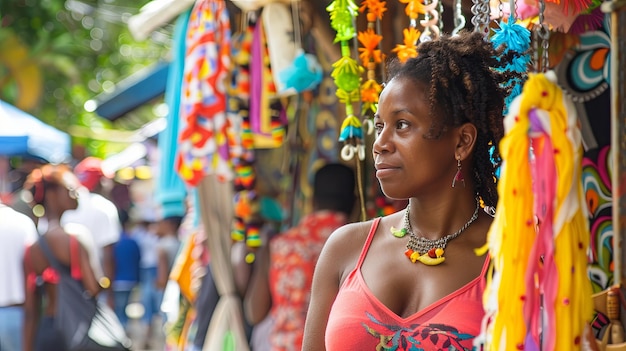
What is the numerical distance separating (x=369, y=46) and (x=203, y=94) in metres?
1.87

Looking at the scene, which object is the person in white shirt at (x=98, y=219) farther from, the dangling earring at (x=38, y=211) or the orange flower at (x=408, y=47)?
the orange flower at (x=408, y=47)

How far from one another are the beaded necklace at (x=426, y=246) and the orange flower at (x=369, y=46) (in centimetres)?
93

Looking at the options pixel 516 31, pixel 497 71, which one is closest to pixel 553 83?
pixel 497 71

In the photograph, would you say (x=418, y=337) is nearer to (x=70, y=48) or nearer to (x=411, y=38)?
(x=411, y=38)

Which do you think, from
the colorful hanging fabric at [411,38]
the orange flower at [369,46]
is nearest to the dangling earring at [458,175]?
the colorful hanging fabric at [411,38]

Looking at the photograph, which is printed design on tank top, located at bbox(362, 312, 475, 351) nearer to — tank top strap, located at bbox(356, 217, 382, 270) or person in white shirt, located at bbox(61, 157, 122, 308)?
tank top strap, located at bbox(356, 217, 382, 270)

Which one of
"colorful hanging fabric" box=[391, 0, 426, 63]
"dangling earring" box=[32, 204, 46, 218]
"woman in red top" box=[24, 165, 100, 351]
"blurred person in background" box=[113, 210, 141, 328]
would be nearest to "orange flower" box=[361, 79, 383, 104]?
"colorful hanging fabric" box=[391, 0, 426, 63]

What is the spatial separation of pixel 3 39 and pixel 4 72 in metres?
0.50

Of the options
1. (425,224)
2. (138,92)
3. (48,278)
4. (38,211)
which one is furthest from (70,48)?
(425,224)

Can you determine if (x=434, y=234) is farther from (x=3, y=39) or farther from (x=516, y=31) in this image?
(x=3, y=39)

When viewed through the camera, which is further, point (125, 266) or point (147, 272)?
point (147, 272)

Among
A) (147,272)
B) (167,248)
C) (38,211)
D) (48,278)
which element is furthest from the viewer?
(147,272)

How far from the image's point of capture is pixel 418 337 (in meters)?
2.20

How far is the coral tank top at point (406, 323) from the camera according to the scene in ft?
7.14
